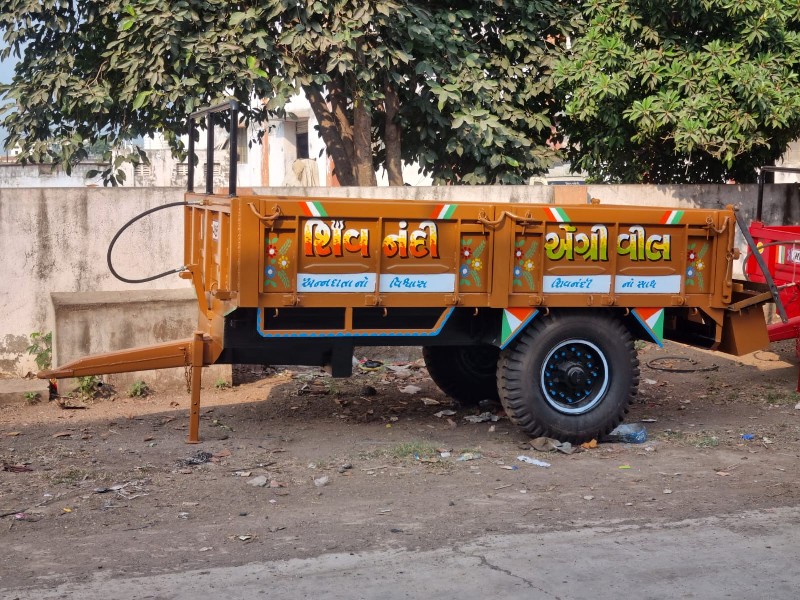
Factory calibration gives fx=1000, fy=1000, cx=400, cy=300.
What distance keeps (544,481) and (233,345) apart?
92.0 inches

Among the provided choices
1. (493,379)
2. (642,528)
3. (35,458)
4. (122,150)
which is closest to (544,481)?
(642,528)

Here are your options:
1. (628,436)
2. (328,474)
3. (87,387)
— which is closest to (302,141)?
(87,387)

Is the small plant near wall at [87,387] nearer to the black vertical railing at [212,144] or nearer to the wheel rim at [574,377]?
the black vertical railing at [212,144]

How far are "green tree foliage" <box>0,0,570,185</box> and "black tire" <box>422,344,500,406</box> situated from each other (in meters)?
4.03

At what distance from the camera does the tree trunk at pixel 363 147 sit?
12.9 meters

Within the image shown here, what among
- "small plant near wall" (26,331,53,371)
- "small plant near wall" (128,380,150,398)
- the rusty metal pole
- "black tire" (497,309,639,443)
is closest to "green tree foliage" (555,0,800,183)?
"black tire" (497,309,639,443)

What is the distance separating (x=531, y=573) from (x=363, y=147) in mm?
8898

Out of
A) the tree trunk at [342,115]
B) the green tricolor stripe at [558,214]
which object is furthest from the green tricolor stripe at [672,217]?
the tree trunk at [342,115]

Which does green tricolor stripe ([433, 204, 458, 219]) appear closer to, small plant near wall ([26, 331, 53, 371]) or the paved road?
the paved road

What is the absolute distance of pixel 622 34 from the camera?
1159cm

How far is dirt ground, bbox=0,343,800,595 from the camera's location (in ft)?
17.6

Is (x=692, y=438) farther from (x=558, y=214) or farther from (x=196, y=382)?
(x=196, y=382)

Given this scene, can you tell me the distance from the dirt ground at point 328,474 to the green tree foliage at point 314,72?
3948 millimetres

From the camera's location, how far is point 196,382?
7137mm
